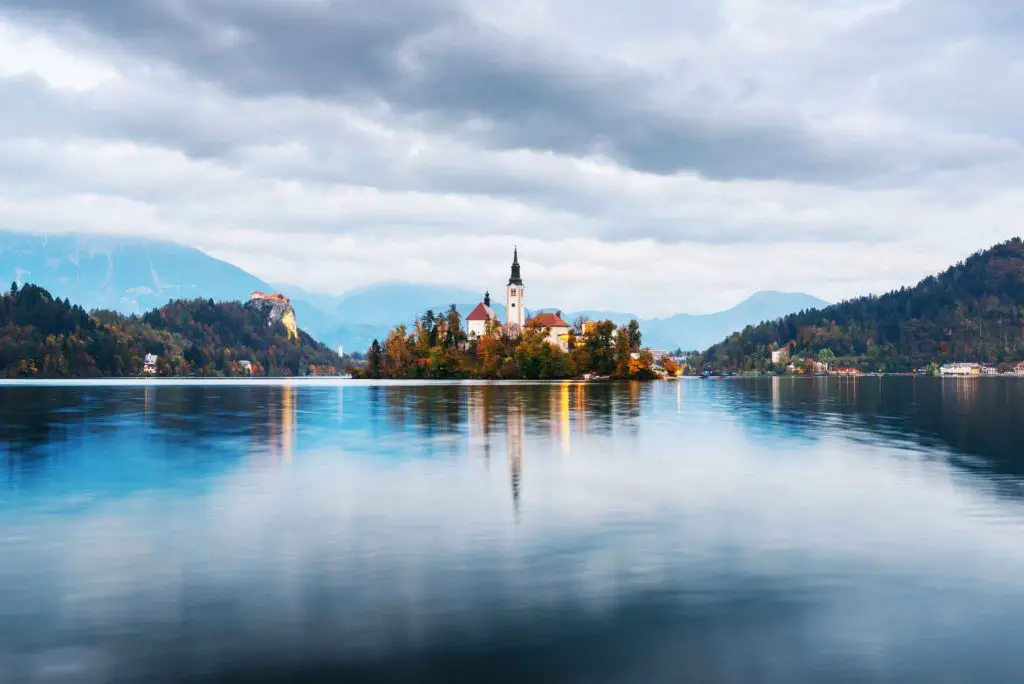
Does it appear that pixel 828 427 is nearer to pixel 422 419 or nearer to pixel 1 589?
pixel 422 419

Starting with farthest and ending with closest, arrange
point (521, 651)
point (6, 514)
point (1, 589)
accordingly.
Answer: point (6, 514)
point (1, 589)
point (521, 651)

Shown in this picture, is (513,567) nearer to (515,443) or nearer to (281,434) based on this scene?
(515,443)

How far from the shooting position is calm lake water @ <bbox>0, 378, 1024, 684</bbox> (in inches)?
479

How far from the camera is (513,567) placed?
58.3 feet

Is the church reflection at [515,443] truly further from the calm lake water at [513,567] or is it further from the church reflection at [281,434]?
the church reflection at [281,434]

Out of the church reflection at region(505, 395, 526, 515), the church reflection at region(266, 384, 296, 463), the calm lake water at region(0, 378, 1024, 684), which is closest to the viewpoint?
the calm lake water at region(0, 378, 1024, 684)

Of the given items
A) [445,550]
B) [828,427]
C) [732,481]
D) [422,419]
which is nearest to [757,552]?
[445,550]

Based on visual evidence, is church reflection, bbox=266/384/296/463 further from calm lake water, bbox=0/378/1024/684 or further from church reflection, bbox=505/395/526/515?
church reflection, bbox=505/395/526/515

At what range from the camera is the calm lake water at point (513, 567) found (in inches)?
479

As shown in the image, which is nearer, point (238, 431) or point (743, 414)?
point (238, 431)

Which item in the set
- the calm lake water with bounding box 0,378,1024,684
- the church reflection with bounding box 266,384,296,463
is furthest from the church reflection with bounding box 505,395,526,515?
the church reflection with bounding box 266,384,296,463

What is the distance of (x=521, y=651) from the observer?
12391mm

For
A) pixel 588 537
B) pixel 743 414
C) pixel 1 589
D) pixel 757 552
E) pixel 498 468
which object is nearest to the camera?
pixel 1 589

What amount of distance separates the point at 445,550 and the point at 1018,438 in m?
42.9
